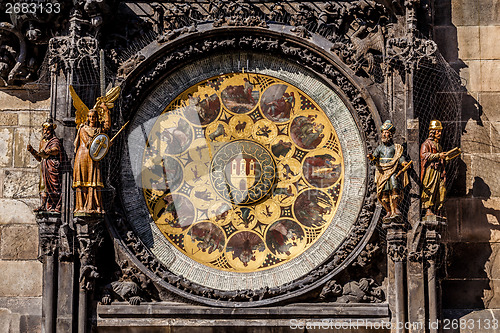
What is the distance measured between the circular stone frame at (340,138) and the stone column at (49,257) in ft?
2.56

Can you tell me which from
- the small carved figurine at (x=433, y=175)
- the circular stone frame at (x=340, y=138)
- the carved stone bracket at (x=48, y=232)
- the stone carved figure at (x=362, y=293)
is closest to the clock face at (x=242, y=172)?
the circular stone frame at (x=340, y=138)

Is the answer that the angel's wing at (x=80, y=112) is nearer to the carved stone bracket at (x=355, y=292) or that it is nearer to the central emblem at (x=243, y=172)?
the central emblem at (x=243, y=172)

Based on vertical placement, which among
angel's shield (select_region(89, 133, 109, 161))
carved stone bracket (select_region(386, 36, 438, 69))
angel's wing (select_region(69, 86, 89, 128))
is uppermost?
carved stone bracket (select_region(386, 36, 438, 69))

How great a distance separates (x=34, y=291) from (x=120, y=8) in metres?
3.37

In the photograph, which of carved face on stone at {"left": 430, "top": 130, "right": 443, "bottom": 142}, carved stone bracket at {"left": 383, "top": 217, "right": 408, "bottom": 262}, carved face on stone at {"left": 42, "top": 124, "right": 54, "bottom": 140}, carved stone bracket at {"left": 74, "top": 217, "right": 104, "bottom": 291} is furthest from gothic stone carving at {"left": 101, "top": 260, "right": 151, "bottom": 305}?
carved face on stone at {"left": 430, "top": 130, "right": 443, "bottom": 142}

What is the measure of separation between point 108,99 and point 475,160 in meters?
4.18

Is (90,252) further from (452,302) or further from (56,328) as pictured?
(452,302)

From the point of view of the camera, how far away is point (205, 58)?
11883mm

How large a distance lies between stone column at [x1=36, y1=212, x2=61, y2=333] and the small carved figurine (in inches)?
156

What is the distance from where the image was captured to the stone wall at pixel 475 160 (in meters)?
11.5

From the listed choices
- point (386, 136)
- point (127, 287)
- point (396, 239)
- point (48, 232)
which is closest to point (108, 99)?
point (48, 232)

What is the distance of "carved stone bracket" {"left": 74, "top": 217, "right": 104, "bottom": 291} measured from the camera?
11094 millimetres

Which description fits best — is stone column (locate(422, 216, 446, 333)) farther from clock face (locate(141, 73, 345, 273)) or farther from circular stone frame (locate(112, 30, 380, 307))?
clock face (locate(141, 73, 345, 273))

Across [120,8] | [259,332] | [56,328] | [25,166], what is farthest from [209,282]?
[120,8]
